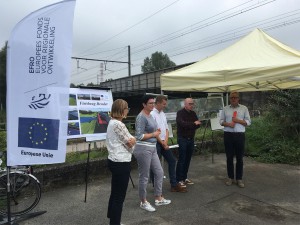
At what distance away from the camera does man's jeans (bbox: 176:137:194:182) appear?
5.63 metres

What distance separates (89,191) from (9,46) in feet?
10.6

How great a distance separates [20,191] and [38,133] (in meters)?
1.85

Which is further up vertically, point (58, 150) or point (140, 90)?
point (140, 90)

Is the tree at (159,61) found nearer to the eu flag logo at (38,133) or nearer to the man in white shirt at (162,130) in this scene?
the man in white shirt at (162,130)

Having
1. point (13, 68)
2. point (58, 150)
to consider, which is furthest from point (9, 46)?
point (58, 150)

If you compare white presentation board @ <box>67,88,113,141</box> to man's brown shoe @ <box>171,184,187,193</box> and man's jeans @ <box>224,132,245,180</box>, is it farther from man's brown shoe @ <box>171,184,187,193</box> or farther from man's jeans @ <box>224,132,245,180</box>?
man's jeans @ <box>224,132,245,180</box>

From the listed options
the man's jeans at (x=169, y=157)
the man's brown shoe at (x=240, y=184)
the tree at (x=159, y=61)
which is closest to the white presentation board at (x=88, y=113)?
the man's jeans at (x=169, y=157)

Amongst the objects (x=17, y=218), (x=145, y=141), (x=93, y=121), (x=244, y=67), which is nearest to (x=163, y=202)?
(x=145, y=141)

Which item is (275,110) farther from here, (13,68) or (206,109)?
(13,68)

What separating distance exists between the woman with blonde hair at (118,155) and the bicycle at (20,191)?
172 centimetres

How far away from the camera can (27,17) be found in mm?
3611

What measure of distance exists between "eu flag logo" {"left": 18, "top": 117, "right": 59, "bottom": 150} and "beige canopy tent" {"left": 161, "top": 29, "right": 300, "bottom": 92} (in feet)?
9.60

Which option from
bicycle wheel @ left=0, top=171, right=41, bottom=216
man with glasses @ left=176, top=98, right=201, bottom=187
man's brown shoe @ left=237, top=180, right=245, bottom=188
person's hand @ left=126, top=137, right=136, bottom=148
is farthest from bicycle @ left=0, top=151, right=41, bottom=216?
man's brown shoe @ left=237, top=180, right=245, bottom=188

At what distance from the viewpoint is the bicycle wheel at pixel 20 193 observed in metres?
4.70
